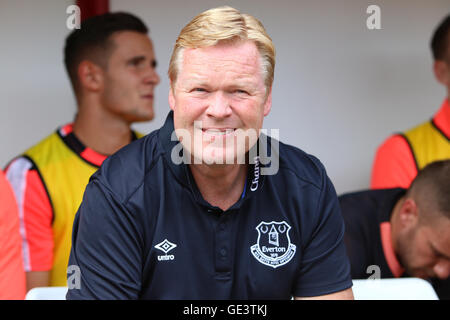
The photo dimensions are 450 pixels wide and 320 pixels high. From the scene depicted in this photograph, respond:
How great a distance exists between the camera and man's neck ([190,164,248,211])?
47.5 inches

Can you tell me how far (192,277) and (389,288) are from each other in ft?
1.83

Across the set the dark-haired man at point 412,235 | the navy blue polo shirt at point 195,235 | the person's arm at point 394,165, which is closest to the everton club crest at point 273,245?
the navy blue polo shirt at point 195,235

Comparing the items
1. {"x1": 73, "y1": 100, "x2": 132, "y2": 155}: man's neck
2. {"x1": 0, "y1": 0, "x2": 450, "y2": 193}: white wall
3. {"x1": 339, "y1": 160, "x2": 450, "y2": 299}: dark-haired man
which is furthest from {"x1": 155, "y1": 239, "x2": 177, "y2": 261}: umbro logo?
{"x1": 0, "y1": 0, "x2": 450, "y2": 193}: white wall

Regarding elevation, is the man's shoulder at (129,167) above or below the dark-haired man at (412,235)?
above

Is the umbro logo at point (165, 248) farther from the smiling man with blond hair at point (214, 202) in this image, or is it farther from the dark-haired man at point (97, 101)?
the dark-haired man at point (97, 101)

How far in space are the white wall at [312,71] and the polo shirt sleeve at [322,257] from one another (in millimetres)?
1306

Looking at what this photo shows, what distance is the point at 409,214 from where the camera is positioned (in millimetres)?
1830

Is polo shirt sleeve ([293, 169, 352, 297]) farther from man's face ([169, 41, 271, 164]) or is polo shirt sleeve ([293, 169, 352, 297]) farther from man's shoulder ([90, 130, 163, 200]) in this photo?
man's shoulder ([90, 130, 163, 200])

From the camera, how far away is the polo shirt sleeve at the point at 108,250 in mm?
1116

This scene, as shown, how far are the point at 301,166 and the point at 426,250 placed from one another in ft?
2.28

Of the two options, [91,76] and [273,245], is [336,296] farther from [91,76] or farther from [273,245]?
[91,76]
